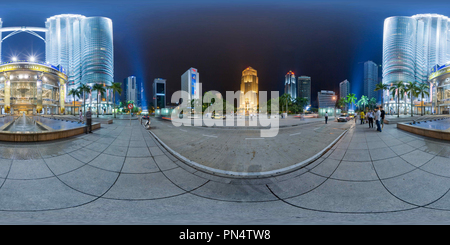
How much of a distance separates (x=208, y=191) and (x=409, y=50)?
109m

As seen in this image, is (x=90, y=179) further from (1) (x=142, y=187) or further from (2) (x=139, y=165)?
(1) (x=142, y=187)

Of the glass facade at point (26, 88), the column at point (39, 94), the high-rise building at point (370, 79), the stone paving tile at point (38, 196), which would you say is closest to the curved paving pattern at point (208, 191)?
the stone paving tile at point (38, 196)

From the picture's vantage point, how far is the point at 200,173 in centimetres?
419

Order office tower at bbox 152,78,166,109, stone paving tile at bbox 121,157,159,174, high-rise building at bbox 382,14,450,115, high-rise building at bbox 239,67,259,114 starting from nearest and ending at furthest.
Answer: stone paving tile at bbox 121,157,159,174, high-rise building at bbox 382,14,450,115, office tower at bbox 152,78,166,109, high-rise building at bbox 239,67,259,114

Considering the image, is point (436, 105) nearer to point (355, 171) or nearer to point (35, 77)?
point (355, 171)

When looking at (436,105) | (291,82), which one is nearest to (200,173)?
(436,105)

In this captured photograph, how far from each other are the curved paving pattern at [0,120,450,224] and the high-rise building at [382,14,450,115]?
86423mm

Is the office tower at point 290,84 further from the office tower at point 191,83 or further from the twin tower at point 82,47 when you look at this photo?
the twin tower at point 82,47

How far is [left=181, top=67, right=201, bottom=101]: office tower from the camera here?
11706 centimetres

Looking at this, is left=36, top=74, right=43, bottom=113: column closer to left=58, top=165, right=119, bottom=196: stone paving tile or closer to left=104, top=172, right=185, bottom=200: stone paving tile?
left=58, top=165, right=119, bottom=196: stone paving tile

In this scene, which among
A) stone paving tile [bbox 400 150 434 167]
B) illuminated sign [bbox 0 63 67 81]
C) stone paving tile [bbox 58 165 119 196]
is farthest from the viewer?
illuminated sign [bbox 0 63 67 81]

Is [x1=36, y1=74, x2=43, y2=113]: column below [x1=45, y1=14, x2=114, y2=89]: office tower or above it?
below

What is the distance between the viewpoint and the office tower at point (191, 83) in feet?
384

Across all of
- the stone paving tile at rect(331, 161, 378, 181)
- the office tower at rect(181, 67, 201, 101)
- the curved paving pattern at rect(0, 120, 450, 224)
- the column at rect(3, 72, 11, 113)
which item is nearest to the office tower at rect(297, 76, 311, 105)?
the office tower at rect(181, 67, 201, 101)
